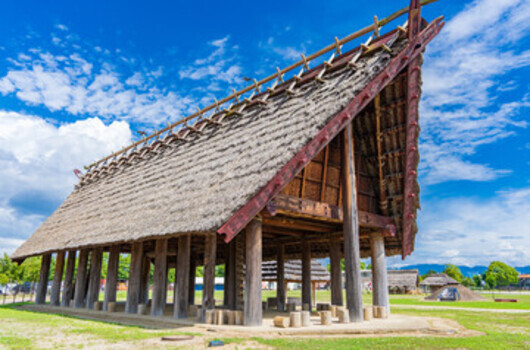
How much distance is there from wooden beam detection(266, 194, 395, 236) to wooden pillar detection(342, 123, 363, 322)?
0.78 meters

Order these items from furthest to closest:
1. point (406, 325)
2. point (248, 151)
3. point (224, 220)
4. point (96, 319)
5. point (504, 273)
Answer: point (504, 273) < point (96, 319) < point (248, 151) < point (406, 325) < point (224, 220)

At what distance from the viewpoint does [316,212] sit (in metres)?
12.1

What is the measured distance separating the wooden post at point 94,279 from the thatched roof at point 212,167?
4.03 feet

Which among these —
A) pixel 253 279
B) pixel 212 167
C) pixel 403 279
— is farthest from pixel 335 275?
pixel 403 279

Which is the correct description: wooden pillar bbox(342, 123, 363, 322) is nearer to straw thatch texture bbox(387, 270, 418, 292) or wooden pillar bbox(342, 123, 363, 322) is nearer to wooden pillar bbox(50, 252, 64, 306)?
wooden pillar bbox(50, 252, 64, 306)

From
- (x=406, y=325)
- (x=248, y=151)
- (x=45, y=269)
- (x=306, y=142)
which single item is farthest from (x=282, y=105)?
(x=45, y=269)

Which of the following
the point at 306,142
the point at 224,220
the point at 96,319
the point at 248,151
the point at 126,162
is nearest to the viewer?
the point at 224,220

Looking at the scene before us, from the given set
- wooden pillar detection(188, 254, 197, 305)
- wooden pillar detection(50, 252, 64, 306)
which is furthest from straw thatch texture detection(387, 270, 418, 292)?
wooden pillar detection(50, 252, 64, 306)

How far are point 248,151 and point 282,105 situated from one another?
8.77ft

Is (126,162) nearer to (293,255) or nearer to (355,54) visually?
(293,255)

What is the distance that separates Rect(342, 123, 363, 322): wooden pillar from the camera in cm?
1093

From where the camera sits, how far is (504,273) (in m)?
80.1

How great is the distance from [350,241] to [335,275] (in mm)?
4191

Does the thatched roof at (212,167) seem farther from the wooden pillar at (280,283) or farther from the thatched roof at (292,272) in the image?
the thatched roof at (292,272)
